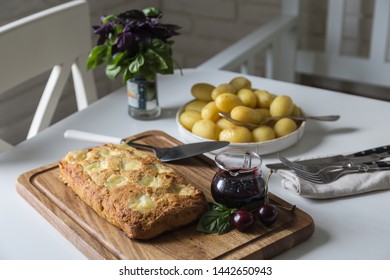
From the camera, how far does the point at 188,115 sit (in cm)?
135

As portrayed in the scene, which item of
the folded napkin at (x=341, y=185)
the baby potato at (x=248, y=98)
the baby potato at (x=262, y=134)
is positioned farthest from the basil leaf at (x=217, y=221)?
the baby potato at (x=248, y=98)

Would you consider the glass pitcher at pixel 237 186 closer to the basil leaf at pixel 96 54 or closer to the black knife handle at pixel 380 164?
the black knife handle at pixel 380 164

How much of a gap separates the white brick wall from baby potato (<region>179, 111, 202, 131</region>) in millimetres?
921

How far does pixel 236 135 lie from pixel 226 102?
97 mm

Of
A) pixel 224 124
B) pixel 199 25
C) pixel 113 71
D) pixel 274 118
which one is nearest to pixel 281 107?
pixel 274 118

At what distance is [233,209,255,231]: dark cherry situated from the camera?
97 centimetres

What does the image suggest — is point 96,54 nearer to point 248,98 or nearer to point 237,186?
point 248,98

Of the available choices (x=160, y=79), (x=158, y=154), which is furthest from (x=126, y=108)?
(x=158, y=154)

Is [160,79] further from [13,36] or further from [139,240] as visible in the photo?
[139,240]

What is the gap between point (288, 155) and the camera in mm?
1272

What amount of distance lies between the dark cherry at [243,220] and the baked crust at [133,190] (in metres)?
0.07

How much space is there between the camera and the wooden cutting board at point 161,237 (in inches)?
37.0

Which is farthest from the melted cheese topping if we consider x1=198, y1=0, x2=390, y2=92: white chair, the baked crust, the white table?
x1=198, y1=0, x2=390, y2=92: white chair

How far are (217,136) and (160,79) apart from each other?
0.44 metres
